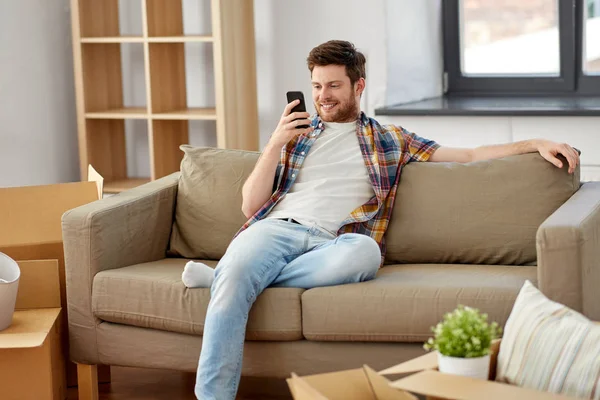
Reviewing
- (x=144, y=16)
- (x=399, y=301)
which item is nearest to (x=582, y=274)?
(x=399, y=301)

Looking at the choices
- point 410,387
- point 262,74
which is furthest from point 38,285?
point 262,74

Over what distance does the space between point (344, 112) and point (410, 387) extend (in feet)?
4.43

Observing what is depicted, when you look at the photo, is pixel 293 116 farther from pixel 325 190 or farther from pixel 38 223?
pixel 38 223

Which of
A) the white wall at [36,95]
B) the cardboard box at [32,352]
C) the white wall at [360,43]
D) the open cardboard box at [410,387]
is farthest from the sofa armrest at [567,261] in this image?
the white wall at [36,95]

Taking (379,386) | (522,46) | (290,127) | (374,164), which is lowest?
(379,386)

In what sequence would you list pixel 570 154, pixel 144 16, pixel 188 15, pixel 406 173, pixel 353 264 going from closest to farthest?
pixel 353 264 → pixel 570 154 → pixel 406 173 → pixel 144 16 → pixel 188 15

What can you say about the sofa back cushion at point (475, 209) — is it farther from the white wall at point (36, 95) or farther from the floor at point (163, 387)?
the white wall at point (36, 95)

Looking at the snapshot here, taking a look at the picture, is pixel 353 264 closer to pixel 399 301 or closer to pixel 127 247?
pixel 399 301

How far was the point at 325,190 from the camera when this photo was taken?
2975mm

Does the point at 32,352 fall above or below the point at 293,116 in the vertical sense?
below

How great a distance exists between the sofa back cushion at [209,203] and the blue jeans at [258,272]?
278mm

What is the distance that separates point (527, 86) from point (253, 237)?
221 centimetres

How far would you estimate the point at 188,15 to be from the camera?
4.62 metres

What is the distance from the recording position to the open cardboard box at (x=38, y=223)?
3.10 metres
